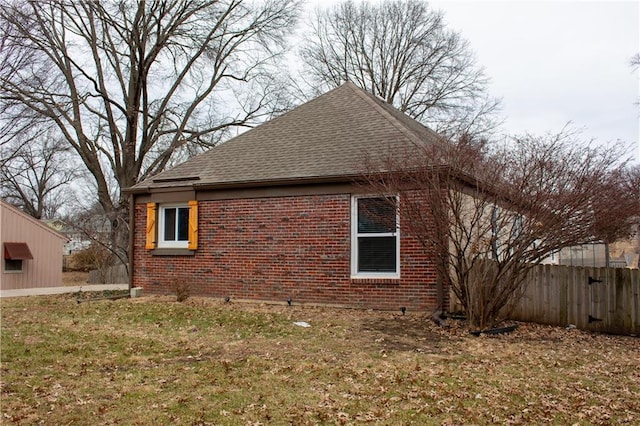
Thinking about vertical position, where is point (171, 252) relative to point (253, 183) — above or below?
below

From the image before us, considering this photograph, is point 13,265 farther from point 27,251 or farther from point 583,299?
point 583,299

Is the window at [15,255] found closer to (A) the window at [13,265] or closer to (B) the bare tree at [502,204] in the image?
(A) the window at [13,265]

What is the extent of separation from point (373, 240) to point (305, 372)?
5510mm

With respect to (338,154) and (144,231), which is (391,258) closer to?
(338,154)

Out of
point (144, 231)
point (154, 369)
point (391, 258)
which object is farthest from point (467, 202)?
point (144, 231)

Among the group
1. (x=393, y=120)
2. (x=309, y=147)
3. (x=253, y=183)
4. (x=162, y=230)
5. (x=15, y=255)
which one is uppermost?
(x=393, y=120)

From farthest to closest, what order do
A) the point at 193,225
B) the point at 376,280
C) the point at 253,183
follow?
the point at 193,225
the point at 253,183
the point at 376,280

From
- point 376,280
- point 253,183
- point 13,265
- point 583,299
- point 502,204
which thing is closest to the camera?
point 502,204

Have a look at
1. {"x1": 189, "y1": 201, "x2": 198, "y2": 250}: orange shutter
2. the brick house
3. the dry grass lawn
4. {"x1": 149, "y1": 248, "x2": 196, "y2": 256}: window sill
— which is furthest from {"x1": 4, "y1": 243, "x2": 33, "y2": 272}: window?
the dry grass lawn

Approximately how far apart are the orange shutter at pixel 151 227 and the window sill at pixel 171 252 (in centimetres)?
15

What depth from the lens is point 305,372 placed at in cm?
623

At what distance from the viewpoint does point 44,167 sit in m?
44.6

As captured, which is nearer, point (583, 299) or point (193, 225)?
point (583, 299)

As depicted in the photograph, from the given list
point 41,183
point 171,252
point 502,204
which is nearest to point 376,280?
point 502,204
